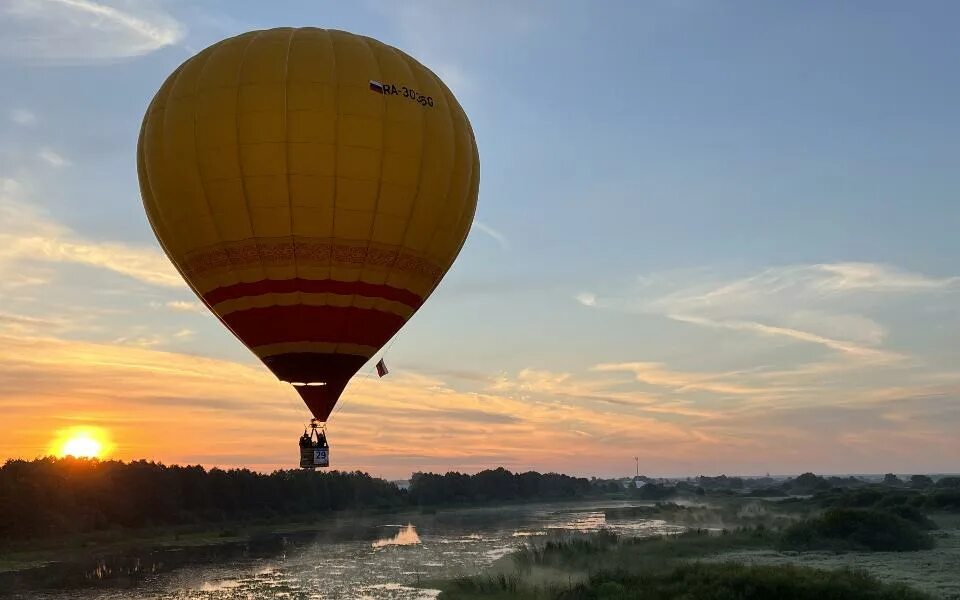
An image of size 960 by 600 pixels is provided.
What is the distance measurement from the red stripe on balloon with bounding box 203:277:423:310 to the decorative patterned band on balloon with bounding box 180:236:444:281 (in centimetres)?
48

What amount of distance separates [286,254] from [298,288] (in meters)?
0.91

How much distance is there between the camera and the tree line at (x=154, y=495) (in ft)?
201

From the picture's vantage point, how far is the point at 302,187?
20.2 meters

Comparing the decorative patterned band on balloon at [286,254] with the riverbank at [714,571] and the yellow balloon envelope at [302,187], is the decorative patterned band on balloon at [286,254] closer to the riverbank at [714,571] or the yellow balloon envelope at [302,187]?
the yellow balloon envelope at [302,187]

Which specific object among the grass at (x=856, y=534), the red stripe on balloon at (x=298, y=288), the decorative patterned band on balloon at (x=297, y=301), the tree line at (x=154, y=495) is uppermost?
the red stripe on balloon at (x=298, y=288)

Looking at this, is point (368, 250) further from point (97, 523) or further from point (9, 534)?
point (97, 523)

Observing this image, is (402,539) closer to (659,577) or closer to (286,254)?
(659,577)

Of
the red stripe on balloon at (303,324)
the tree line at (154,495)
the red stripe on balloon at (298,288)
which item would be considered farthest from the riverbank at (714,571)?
the tree line at (154,495)

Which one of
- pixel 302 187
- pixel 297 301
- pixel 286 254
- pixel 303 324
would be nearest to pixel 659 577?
pixel 303 324

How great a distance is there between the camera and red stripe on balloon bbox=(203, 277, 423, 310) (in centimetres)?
2067

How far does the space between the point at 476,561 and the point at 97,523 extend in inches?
1450

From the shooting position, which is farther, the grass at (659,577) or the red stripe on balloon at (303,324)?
the grass at (659,577)

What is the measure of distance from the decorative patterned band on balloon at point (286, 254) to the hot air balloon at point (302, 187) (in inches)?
1.3

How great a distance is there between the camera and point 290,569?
142ft
